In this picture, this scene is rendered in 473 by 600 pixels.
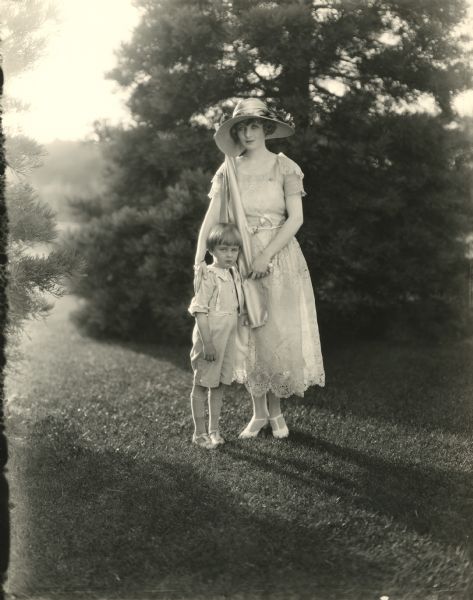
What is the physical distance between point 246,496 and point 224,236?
A: 1589 millimetres

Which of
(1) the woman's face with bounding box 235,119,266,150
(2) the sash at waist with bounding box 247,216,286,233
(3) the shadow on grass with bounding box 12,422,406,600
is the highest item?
(1) the woman's face with bounding box 235,119,266,150

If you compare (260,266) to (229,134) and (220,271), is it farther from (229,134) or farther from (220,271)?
(229,134)

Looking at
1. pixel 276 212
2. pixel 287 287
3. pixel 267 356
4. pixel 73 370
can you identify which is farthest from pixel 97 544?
pixel 73 370

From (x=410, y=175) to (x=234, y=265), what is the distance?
3.42 meters

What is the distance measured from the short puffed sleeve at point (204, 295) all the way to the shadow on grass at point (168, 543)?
3.34 feet

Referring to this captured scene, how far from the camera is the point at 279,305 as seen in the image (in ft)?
13.7

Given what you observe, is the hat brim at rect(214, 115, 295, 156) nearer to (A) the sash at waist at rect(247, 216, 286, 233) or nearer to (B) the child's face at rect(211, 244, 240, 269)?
(A) the sash at waist at rect(247, 216, 286, 233)

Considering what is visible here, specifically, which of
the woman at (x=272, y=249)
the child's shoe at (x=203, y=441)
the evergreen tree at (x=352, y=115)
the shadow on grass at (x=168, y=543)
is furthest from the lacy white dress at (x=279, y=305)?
the evergreen tree at (x=352, y=115)

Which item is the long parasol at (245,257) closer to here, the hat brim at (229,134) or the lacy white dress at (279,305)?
the lacy white dress at (279,305)

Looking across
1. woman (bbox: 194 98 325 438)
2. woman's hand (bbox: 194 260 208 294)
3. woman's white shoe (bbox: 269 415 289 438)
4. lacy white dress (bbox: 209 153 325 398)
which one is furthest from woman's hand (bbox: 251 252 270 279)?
woman's white shoe (bbox: 269 415 289 438)

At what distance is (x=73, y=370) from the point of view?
6.65 m

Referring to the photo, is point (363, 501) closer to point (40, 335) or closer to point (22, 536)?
point (22, 536)

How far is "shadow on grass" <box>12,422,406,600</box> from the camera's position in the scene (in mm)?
2623

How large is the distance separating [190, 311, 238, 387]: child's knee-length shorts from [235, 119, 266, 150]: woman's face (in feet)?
3.80
